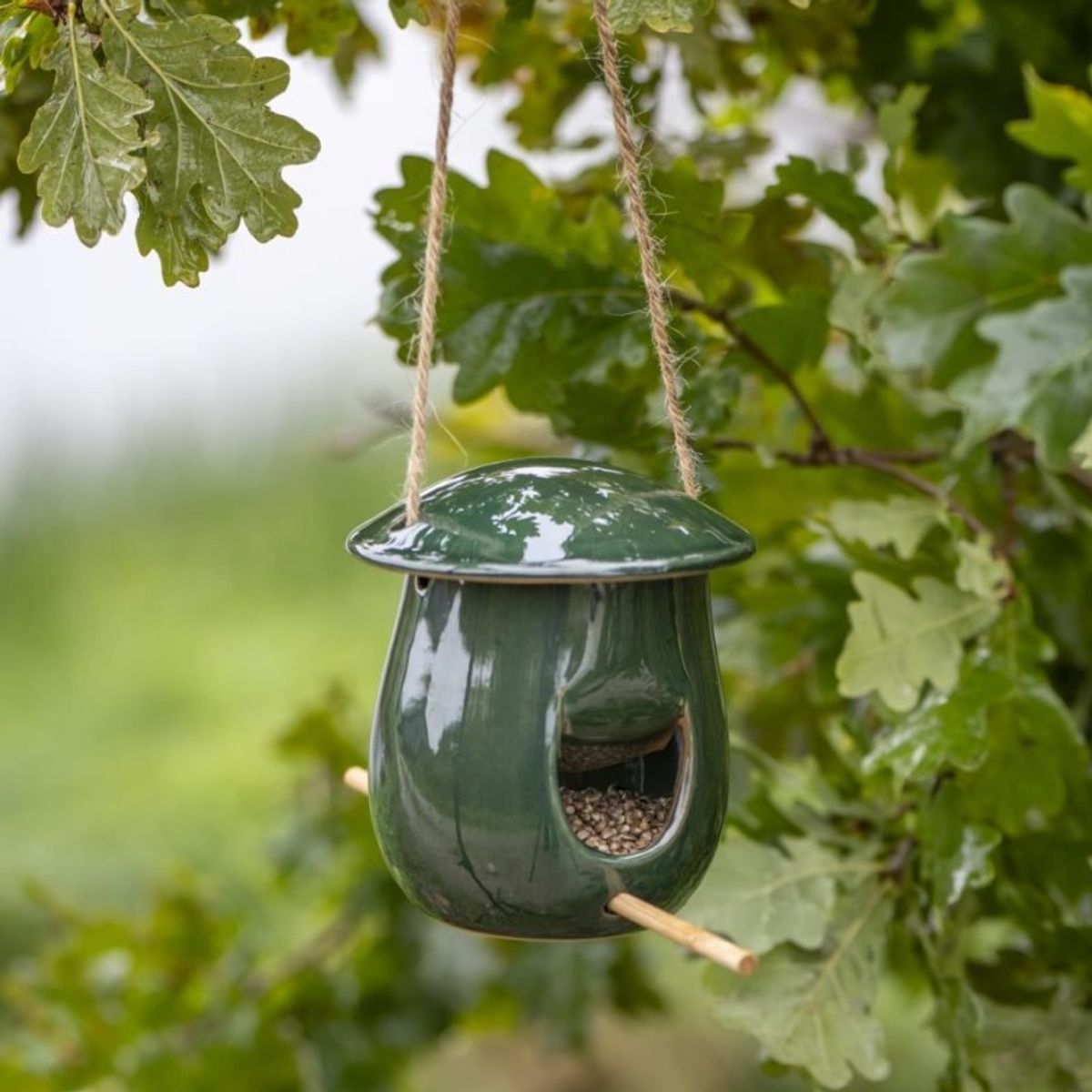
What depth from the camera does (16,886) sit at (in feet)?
13.0

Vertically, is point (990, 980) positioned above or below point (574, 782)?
below

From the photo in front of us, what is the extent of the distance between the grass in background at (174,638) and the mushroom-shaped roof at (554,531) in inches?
134

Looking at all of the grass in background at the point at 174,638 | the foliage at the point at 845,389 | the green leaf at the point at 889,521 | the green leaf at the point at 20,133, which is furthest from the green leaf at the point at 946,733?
the grass in background at the point at 174,638

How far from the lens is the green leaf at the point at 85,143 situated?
36.5 inches

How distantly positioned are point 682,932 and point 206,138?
0.56 metres

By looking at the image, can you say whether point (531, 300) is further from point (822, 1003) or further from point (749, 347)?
point (822, 1003)

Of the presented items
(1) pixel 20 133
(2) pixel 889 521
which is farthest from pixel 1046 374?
(1) pixel 20 133

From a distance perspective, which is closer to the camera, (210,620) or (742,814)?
(742,814)

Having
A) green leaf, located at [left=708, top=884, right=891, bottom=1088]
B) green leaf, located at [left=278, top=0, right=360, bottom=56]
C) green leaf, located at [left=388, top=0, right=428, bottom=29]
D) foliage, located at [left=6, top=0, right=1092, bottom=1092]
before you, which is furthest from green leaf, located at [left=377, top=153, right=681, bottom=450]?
green leaf, located at [left=708, top=884, right=891, bottom=1088]

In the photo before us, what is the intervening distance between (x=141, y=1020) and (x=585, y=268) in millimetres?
1267

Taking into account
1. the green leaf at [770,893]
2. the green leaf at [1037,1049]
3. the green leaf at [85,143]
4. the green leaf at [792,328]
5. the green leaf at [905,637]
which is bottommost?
the green leaf at [1037,1049]

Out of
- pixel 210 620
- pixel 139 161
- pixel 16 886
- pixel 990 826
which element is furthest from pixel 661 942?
pixel 139 161

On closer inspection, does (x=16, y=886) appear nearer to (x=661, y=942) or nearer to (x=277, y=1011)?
(x=661, y=942)

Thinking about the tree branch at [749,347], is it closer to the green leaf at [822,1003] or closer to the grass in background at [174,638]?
the green leaf at [822,1003]
